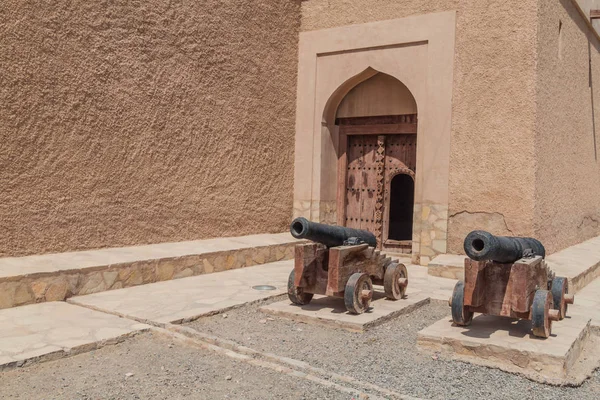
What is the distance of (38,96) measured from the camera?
19.5 ft

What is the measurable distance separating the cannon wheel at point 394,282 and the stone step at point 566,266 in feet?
5.52

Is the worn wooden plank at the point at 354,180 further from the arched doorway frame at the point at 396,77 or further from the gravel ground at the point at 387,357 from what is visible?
the gravel ground at the point at 387,357

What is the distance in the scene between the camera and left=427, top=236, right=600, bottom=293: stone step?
682cm

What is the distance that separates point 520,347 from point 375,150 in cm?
591

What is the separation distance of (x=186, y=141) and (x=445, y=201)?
3.87 m

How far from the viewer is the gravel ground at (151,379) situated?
130 inches

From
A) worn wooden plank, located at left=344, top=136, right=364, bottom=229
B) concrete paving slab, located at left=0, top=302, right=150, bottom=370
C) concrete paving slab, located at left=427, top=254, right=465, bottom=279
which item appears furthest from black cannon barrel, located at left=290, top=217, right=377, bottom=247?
worn wooden plank, located at left=344, top=136, right=364, bottom=229

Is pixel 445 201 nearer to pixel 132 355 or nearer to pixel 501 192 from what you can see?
pixel 501 192

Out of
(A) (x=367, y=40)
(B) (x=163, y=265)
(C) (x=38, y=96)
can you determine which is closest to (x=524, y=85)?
(A) (x=367, y=40)

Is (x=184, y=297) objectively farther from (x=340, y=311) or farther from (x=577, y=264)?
(x=577, y=264)

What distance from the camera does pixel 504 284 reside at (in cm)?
452

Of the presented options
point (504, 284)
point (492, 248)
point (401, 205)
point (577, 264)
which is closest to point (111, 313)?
point (492, 248)

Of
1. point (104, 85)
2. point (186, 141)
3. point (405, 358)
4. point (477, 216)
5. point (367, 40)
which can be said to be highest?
point (367, 40)

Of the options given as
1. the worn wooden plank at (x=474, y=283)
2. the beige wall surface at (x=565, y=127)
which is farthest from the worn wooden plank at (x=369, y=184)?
the worn wooden plank at (x=474, y=283)
